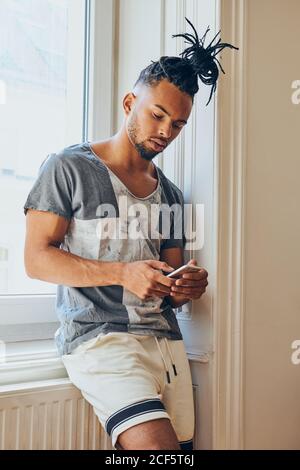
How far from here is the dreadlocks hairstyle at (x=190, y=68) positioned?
1.32m

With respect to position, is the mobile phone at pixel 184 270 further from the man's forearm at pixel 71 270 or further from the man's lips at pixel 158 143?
the man's lips at pixel 158 143

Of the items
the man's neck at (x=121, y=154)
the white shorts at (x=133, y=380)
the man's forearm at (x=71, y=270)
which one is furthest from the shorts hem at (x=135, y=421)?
the man's neck at (x=121, y=154)

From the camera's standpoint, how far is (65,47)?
1667 mm

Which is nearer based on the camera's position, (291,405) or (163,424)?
(163,424)

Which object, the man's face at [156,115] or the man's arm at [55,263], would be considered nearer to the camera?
the man's arm at [55,263]

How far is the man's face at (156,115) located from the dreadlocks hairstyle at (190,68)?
0.07 feet

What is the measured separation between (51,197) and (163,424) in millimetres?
571

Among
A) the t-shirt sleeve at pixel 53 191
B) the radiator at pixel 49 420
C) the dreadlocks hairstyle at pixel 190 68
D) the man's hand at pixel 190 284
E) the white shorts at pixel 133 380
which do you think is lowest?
the radiator at pixel 49 420

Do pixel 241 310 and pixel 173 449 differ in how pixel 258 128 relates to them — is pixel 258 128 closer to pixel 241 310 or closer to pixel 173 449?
pixel 241 310

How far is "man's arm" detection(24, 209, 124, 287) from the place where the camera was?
47.1 inches

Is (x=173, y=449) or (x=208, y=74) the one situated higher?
(x=208, y=74)

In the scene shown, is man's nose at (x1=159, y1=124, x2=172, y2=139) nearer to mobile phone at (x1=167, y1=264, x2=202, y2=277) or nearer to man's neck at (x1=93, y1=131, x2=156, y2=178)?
man's neck at (x1=93, y1=131, x2=156, y2=178)

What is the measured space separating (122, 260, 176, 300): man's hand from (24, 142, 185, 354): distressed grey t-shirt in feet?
0.37
